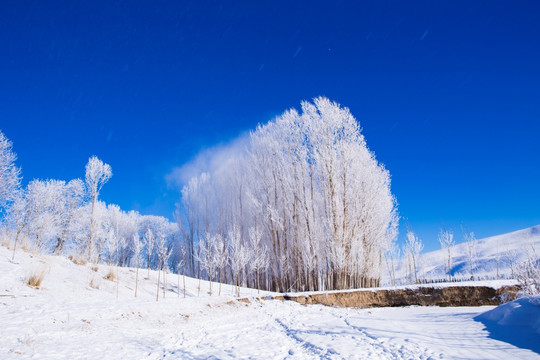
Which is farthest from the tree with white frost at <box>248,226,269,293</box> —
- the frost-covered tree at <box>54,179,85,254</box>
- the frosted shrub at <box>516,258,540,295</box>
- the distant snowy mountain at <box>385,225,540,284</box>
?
the distant snowy mountain at <box>385,225,540,284</box>

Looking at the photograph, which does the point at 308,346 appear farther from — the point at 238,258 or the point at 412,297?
the point at 238,258

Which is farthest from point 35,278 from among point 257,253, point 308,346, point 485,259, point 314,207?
point 485,259

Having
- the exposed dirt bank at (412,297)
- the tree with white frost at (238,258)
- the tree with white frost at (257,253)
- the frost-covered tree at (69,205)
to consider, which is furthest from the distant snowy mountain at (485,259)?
the frost-covered tree at (69,205)

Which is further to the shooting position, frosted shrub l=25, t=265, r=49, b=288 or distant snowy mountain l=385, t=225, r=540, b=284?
distant snowy mountain l=385, t=225, r=540, b=284

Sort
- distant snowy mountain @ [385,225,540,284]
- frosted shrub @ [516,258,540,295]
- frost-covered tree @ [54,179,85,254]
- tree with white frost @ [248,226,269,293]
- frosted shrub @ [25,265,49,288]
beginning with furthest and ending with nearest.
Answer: distant snowy mountain @ [385,225,540,284]
frost-covered tree @ [54,179,85,254]
tree with white frost @ [248,226,269,293]
frosted shrub @ [25,265,49,288]
frosted shrub @ [516,258,540,295]

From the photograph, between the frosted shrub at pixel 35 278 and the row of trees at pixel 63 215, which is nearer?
the frosted shrub at pixel 35 278

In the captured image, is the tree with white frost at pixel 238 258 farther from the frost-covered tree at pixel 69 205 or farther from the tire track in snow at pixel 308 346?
the frost-covered tree at pixel 69 205

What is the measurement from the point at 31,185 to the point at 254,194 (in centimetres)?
1662

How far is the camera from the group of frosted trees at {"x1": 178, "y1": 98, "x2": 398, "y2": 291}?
53.8 ft

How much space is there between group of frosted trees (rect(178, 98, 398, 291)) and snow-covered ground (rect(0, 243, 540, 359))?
20.7 ft

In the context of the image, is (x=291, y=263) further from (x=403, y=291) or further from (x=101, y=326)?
(x=101, y=326)

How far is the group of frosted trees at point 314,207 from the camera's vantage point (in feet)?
53.8

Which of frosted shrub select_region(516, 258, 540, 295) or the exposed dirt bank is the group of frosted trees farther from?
frosted shrub select_region(516, 258, 540, 295)

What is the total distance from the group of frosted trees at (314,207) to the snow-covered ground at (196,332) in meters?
6.32
